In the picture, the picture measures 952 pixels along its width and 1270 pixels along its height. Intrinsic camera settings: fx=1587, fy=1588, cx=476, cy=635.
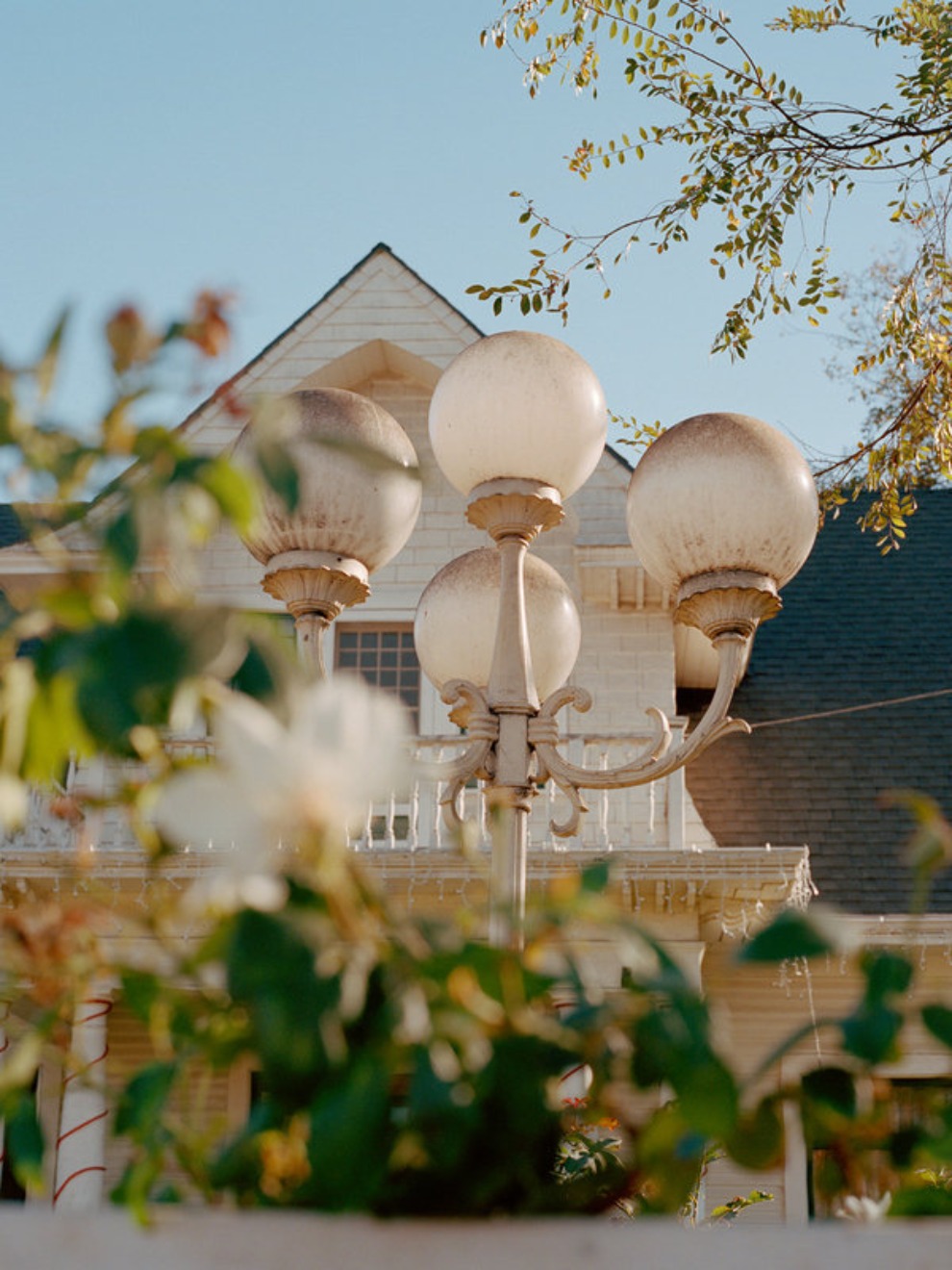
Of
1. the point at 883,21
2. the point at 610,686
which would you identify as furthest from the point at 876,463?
the point at 610,686

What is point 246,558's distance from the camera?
43.5 ft

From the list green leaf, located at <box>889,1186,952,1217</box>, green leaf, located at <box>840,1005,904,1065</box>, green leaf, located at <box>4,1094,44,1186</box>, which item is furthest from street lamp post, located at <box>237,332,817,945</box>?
green leaf, located at <box>840,1005,904,1065</box>

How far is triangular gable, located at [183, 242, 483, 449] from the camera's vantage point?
12.8 metres

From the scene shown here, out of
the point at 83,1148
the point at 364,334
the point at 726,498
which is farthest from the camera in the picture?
the point at 364,334

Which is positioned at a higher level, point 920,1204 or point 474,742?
point 474,742

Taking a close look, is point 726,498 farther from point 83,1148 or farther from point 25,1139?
point 83,1148

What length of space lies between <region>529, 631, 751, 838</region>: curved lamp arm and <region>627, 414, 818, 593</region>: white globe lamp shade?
0.82ft

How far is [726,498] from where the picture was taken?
161 inches

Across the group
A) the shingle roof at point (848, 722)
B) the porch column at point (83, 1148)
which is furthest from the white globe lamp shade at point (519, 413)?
the shingle roof at point (848, 722)

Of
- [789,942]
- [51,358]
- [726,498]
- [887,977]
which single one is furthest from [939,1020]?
[726,498]

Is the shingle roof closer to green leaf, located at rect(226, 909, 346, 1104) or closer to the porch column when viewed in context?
the porch column

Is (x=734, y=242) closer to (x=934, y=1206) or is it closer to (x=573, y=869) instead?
(x=573, y=869)

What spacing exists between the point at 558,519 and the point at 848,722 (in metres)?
8.52

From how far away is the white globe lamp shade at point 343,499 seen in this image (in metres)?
4.12
